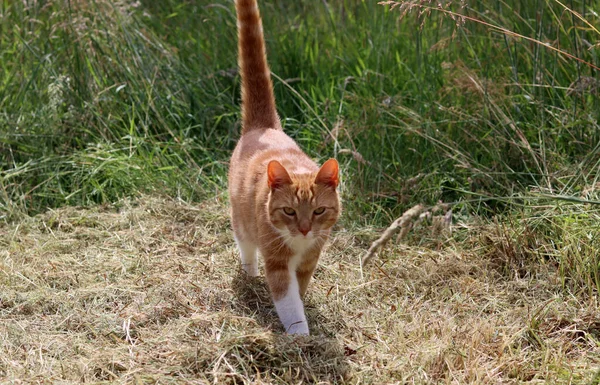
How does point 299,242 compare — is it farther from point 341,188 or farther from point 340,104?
point 340,104

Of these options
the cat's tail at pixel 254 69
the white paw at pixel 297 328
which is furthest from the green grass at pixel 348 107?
the white paw at pixel 297 328

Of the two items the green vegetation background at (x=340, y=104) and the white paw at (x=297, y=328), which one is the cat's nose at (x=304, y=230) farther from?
the green vegetation background at (x=340, y=104)

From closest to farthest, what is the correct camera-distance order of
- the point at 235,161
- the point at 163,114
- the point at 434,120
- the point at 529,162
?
the point at 235,161
the point at 529,162
the point at 434,120
the point at 163,114

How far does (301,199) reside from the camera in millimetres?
3051

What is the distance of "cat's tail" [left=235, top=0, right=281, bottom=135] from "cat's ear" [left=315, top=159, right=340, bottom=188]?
31.0 inches

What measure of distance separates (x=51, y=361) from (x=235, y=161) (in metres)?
1.32

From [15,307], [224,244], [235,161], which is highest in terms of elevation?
[235,161]

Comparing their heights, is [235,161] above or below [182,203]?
above

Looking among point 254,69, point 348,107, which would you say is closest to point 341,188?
point 348,107

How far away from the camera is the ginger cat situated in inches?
120

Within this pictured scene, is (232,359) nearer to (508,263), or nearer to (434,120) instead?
(508,263)

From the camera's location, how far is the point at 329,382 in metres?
2.66

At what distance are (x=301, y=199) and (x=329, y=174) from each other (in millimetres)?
152

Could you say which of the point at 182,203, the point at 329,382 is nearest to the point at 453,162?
the point at 182,203
